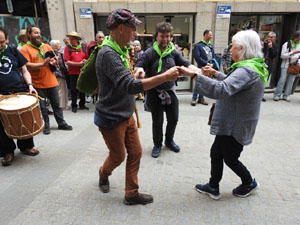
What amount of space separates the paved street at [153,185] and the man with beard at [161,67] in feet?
2.09

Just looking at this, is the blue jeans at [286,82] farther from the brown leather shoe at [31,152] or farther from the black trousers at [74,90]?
the brown leather shoe at [31,152]

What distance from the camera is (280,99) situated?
23.9ft

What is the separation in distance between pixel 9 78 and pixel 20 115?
0.70 meters

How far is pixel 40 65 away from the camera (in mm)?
4055

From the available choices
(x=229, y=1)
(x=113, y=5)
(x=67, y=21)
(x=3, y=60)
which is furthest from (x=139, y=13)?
(x=3, y=60)

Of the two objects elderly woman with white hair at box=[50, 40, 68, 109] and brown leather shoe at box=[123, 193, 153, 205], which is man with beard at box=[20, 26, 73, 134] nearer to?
elderly woman with white hair at box=[50, 40, 68, 109]

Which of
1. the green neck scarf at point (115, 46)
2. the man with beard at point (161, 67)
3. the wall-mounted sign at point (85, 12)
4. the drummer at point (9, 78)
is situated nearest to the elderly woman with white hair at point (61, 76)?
the wall-mounted sign at point (85, 12)

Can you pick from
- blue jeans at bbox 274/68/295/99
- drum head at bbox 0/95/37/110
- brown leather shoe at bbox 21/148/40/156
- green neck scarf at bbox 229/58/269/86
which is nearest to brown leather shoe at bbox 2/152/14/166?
brown leather shoe at bbox 21/148/40/156

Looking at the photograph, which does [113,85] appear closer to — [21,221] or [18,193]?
[21,221]

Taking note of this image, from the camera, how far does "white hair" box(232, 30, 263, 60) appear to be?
2020 mm

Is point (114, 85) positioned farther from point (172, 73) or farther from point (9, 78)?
point (9, 78)

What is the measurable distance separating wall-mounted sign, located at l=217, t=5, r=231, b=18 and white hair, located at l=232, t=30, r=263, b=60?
20.2ft

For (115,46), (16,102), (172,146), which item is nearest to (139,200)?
(172,146)

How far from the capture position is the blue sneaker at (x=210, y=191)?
2.62m
